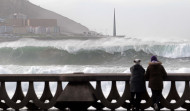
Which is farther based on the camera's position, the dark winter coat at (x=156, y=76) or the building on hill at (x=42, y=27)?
the building on hill at (x=42, y=27)

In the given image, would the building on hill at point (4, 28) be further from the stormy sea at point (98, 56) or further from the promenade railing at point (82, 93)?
the promenade railing at point (82, 93)

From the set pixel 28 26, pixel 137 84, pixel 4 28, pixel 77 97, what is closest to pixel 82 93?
pixel 77 97

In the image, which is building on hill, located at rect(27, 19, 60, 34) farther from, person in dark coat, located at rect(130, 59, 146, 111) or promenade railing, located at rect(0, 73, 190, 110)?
person in dark coat, located at rect(130, 59, 146, 111)

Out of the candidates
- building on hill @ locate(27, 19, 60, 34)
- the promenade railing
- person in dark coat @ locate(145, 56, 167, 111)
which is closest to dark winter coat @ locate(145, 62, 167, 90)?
person in dark coat @ locate(145, 56, 167, 111)

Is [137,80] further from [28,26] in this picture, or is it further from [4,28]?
[28,26]

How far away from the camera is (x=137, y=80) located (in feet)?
25.6

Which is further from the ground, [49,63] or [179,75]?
[179,75]

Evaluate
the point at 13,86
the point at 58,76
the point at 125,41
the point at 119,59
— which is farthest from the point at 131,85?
the point at 125,41

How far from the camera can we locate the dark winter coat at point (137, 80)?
25.6 ft

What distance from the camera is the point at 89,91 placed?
7.93m

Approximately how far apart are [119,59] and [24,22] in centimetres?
13170

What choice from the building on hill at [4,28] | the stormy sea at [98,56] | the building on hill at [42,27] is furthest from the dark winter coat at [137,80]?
the building on hill at [42,27]

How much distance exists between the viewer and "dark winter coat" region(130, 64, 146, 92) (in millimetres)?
7790

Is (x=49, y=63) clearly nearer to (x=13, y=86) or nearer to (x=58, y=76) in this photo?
(x=13, y=86)
